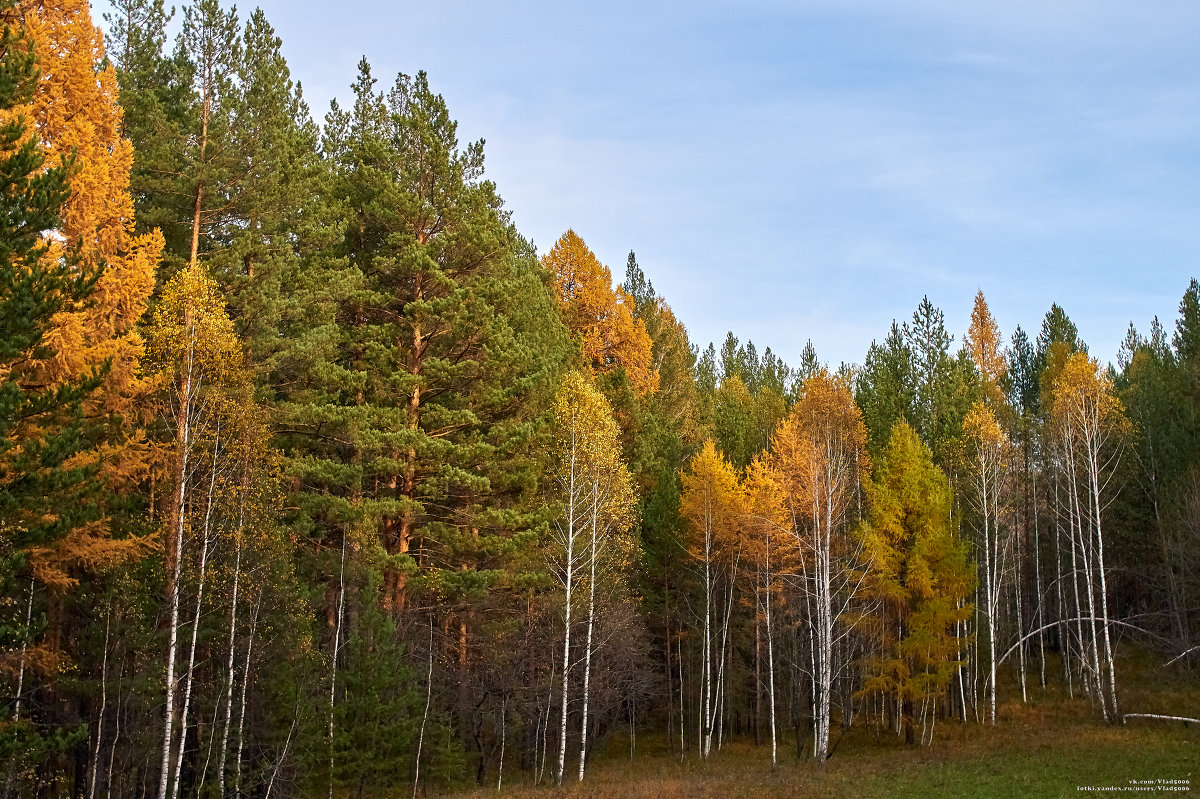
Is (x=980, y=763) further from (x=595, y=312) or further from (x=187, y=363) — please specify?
(x=595, y=312)

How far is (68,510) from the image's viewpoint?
12.9 meters

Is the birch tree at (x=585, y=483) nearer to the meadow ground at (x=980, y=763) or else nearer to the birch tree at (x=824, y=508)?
the meadow ground at (x=980, y=763)

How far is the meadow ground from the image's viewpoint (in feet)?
63.0

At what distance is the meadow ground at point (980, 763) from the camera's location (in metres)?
19.2

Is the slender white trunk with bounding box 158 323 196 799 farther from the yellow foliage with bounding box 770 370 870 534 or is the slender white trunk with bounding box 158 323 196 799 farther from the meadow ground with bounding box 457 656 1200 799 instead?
the yellow foliage with bounding box 770 370 870 534

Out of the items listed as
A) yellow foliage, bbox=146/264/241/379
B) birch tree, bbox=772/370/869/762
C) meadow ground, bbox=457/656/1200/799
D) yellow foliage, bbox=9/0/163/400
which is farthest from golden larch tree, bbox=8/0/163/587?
birch tree, bbox=772/370/869/762

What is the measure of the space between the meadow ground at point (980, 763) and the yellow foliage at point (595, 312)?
54.2 feet

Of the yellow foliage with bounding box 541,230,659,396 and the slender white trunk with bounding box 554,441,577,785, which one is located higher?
the yellow foliage with bounding box 541,230,659,396

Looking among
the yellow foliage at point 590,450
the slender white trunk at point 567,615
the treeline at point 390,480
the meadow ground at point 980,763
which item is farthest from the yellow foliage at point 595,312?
the meadow ground at point 980,763

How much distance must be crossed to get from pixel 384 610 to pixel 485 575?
2.83m

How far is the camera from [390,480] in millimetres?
25172

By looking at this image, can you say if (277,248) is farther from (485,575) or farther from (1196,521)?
(1196,521)

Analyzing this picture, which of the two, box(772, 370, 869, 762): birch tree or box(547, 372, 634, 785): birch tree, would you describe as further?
box(772, 370, 869, 762): birch tree

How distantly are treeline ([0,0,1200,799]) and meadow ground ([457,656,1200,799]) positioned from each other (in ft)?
4.49
